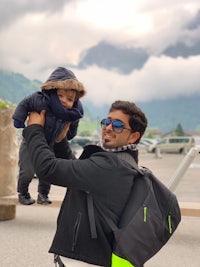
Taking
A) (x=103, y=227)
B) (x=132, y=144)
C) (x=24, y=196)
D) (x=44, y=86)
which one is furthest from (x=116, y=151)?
(x=24, y=196)

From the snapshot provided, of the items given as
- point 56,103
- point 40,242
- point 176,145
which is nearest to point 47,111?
point 56,103

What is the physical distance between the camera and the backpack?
1774mm

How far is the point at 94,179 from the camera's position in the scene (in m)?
1.79

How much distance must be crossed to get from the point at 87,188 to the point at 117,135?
27 centimetres

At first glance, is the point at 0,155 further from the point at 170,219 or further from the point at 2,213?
the point at 170,219

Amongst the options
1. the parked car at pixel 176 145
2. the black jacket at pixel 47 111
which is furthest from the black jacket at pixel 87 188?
the parked car at pixel 176 145

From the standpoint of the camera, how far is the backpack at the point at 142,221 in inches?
69.9

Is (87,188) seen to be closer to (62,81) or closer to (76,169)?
(76,169)

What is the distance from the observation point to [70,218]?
1.86 metres

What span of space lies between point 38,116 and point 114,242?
2.24ft

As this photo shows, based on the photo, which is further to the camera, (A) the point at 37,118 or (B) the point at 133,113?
(A) the point at 37,118

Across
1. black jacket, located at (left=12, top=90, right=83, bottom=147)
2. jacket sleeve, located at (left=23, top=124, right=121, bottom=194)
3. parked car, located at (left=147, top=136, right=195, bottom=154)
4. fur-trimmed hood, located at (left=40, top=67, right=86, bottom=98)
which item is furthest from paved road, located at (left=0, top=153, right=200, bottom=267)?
parked car, located at (left=147, top=136, right=195, bottom=154)

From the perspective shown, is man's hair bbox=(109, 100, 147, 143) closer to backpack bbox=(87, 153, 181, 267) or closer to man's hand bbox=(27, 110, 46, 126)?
backpack bbox=(87, 153, 181, 267)

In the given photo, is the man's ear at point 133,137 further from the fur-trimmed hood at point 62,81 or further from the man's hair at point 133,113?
the fur-trimmed hood at point 62,81
